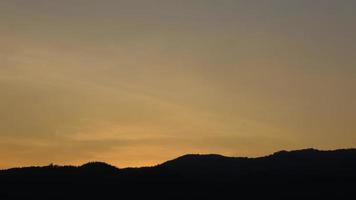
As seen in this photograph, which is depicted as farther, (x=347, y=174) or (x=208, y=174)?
(x=208, y=174)

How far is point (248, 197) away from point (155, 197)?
944 cm

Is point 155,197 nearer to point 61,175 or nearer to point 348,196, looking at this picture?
point 61,175

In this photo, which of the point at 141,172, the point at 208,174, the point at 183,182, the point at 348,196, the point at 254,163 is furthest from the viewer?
the point at 254,163

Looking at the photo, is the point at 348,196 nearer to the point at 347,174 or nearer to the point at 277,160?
the point at 347,174

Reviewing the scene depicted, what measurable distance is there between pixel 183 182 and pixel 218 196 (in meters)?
6.18

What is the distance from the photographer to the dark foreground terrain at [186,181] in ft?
195

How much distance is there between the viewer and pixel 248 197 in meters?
59.0

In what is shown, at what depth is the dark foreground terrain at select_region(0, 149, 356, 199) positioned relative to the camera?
2345 inches


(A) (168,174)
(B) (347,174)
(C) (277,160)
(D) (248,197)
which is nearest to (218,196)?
(D) (248,197)

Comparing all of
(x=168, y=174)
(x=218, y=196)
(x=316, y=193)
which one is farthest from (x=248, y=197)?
(x=168, y=174)

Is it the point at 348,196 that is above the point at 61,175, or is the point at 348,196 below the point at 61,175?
below

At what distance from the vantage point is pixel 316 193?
198ft

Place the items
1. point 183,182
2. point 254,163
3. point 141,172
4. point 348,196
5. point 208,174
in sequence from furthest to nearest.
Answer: point 254,163 → point 208,174 → point 141,172 → point 183,182 → point 348,196

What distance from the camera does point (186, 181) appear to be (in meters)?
64.8
